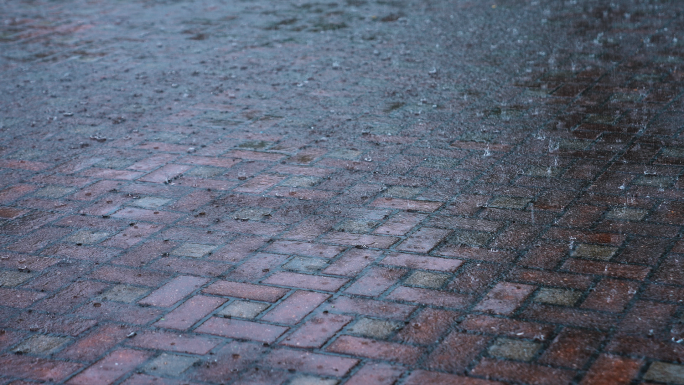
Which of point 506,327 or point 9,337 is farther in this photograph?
point 9,337

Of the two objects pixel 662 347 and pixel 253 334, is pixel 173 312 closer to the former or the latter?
pixel 253 334

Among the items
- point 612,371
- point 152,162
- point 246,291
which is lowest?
point 612,371

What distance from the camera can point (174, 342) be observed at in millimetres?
3109

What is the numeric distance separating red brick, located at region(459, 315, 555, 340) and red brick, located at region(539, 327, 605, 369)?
7 cm

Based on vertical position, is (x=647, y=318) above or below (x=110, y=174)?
below

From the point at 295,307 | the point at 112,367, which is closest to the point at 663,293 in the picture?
the point at 295,307

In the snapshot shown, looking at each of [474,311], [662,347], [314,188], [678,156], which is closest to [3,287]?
[314,188]

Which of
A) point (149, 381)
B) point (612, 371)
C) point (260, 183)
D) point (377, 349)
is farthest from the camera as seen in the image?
point (260, 183)

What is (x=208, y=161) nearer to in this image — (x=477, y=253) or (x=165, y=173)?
(x=165, y=173)

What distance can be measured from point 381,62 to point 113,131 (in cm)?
283

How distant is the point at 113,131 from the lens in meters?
5.84

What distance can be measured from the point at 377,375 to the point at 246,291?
3.05ft

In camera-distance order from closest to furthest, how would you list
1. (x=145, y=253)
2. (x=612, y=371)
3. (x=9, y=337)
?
(x=612, y=371), (x=9, y=337), (x=145, y=253)

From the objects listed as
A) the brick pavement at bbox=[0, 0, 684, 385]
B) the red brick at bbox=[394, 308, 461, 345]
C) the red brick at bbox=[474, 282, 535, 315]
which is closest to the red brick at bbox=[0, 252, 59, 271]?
the brick pavement at bbox=[0, 0, 684, 385]
